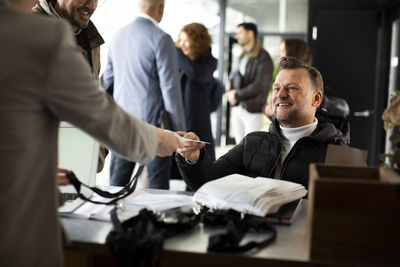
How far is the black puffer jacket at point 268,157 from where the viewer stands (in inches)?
81.2

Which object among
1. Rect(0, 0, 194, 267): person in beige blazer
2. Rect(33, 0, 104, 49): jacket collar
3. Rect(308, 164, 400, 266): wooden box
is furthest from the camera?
Rect(33, 0, 104, 49): jacket collar

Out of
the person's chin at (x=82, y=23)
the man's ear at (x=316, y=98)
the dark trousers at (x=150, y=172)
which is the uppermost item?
the person's chin at (x=82, y=23)

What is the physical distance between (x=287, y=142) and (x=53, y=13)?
1.25m

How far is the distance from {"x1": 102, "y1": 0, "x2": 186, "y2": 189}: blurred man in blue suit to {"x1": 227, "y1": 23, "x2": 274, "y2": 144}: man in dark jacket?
5.59 feet

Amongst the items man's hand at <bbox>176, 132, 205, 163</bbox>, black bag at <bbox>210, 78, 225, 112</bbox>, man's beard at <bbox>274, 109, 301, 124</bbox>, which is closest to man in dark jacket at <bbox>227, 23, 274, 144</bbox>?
black bag at <bbox>210, 78, 225, 112</bbox>

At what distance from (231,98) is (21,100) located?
13.6 ft

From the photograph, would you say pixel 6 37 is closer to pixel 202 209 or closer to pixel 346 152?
pixel 202 209

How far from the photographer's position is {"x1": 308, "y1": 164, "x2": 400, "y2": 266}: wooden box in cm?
108

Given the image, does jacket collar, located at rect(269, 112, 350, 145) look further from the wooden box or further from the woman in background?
the woman in background

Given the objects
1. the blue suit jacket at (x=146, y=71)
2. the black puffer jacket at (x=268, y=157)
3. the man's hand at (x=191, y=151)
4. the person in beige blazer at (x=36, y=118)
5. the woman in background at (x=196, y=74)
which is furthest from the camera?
the woman in background at (x=196, y=74)

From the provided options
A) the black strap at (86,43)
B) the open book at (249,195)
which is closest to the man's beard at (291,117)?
the open book at (249,195)

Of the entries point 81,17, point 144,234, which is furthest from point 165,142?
point 81,17

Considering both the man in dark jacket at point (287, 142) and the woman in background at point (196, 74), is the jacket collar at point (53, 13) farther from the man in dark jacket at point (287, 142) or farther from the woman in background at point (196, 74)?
the woman in background at point (196, 74)

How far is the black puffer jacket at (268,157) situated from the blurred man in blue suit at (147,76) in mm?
1132
